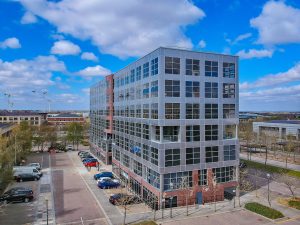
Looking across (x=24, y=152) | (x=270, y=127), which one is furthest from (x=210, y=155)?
(x=270, y=127)

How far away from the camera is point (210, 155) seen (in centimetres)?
3841

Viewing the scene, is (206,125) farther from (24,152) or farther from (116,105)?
(24,152)

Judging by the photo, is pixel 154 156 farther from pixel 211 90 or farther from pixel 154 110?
pixel 211 90

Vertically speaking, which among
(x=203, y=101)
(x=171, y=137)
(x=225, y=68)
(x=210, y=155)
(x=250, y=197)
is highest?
(x=225, y=68)

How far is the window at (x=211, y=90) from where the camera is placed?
38.1 m

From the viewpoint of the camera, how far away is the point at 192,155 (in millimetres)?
37219

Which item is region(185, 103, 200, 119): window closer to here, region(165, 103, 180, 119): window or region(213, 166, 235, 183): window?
region(165, 103, 180, 119): window

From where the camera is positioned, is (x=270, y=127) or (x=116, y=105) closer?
(x=116, y=105)

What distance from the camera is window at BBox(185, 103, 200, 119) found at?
3681cm

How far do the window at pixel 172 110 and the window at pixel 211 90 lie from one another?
189 inches

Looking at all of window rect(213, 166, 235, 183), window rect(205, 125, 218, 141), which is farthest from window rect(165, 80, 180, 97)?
window rect(213, 166, 235, 183)

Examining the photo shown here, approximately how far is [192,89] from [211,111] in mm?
4184

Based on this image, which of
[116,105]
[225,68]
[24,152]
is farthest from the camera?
[24,152]

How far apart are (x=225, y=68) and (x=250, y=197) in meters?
18.8
